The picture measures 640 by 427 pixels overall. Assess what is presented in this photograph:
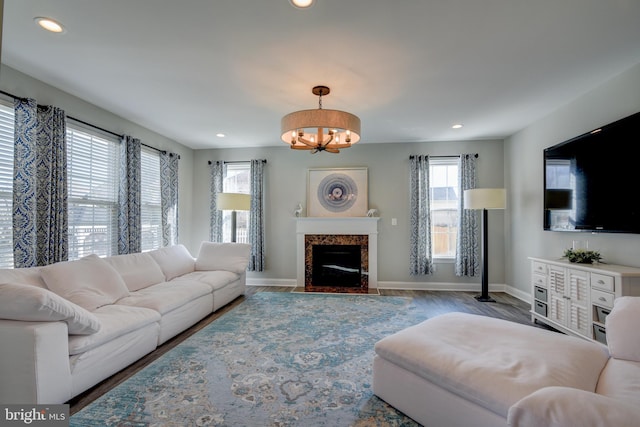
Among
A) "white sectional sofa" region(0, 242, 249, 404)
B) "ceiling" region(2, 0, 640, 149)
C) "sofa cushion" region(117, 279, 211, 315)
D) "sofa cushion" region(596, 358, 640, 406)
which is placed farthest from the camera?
"sofa cushion" region(117, 279, 211, 315)

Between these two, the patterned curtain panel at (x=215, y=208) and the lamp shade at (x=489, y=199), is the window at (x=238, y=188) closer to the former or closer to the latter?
the patterned curtain panel at (x=215, y=208)

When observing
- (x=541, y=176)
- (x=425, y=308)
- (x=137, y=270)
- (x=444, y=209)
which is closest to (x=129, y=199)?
(x=137, y=270)

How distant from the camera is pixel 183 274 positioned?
4391 millimetres

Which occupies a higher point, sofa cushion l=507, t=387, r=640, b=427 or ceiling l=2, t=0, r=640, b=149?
ceiling l=2, t=0, r=640, b=149

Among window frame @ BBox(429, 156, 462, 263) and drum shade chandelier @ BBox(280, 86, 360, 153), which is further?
window frame @ BBox(429, 156, 462, 263)

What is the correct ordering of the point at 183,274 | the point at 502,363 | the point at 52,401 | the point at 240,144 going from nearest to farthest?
the point at 502,363 < the point at 52,401 < the point at 183,274 < the point at 240,144

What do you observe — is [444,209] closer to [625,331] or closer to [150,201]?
[625,331]

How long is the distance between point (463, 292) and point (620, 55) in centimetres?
371

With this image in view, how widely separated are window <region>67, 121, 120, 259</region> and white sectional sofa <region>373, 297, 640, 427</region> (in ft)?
11.9

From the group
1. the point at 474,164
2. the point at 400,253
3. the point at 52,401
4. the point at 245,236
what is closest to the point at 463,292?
the point at 400,253

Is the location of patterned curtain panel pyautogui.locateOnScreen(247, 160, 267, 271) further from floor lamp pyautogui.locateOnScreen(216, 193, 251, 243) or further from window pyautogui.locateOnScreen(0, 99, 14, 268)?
window pyautogui.locateOnScreen(0, 99, 14, 268)

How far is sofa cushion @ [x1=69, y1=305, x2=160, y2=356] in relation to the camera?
212 centimetres

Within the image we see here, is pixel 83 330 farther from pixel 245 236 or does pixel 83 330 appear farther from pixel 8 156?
pixel 245 236

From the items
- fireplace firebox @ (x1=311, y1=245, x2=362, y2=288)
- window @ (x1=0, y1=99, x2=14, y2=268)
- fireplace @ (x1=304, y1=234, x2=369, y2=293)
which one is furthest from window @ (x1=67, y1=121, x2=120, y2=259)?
fireplace firebox @ (x1=311, y1=245, x2=362, y2=288)
